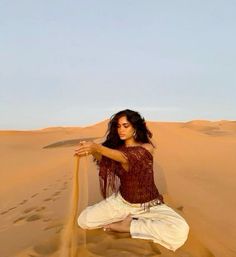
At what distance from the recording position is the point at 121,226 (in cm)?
462

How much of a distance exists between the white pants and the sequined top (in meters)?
0.08

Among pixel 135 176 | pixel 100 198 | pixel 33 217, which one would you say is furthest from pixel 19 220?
pixel 135 176

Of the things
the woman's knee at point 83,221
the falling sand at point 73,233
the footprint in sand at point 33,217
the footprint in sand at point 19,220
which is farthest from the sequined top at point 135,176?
the footprint in sand at point 19,220

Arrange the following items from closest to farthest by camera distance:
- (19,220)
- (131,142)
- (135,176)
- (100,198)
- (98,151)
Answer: (98,151), (135,176), (131,142), (19,220), (100,198)

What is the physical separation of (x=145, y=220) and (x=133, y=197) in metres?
0.30

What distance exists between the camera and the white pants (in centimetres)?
445

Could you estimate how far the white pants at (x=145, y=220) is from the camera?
4453 millimetres

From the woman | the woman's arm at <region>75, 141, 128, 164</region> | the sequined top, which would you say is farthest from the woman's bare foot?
the woman's arm at <region>75, 141, 128, 164</region>

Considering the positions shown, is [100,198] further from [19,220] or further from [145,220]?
[145,220]

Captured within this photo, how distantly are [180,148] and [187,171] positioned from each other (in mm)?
4430

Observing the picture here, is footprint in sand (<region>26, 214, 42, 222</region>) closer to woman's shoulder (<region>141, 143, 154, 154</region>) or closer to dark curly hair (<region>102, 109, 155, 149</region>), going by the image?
dark curly hair (<region>102, 109, 155, 149</region>)

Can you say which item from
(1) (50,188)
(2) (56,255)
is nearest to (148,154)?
(2) (56,255)

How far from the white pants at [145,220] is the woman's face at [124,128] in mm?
667

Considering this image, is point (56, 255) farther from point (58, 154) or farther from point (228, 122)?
point (228, 122)
